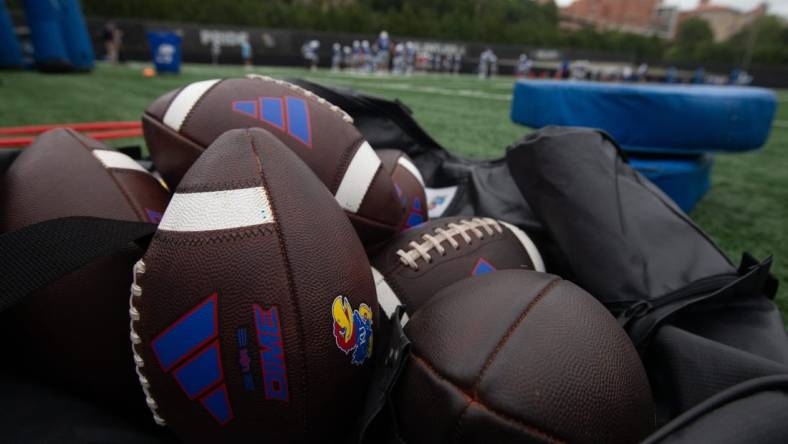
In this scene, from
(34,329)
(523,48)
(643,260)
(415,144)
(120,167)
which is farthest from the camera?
(523,48)

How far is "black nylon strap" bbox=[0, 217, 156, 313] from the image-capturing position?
0.56 meters

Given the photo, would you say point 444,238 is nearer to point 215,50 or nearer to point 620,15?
point 215,50

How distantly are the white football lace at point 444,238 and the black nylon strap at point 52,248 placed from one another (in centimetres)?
44

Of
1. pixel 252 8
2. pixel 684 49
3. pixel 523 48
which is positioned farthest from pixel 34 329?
pixel 684 49

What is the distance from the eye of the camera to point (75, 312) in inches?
26.1

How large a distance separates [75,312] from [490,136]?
3324 millimetres

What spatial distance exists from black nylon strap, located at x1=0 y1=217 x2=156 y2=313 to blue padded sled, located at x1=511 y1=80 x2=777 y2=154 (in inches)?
67.9

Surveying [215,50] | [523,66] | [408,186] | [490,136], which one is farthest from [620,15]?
[408,186]

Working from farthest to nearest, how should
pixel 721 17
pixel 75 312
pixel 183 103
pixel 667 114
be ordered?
1. pixel 721 17
2. pixel 667 114
3. pixel 183 103
4. pixel 75 312

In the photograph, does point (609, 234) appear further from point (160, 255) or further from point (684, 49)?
point (684, 49)

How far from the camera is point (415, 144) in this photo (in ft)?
6.03

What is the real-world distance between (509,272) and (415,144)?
45.8 inches

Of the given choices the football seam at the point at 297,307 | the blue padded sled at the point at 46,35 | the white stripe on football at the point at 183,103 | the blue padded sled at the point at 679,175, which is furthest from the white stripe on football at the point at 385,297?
the blue padded sled at the point at 46,35

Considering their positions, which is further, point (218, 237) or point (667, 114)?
point (667, 114)
